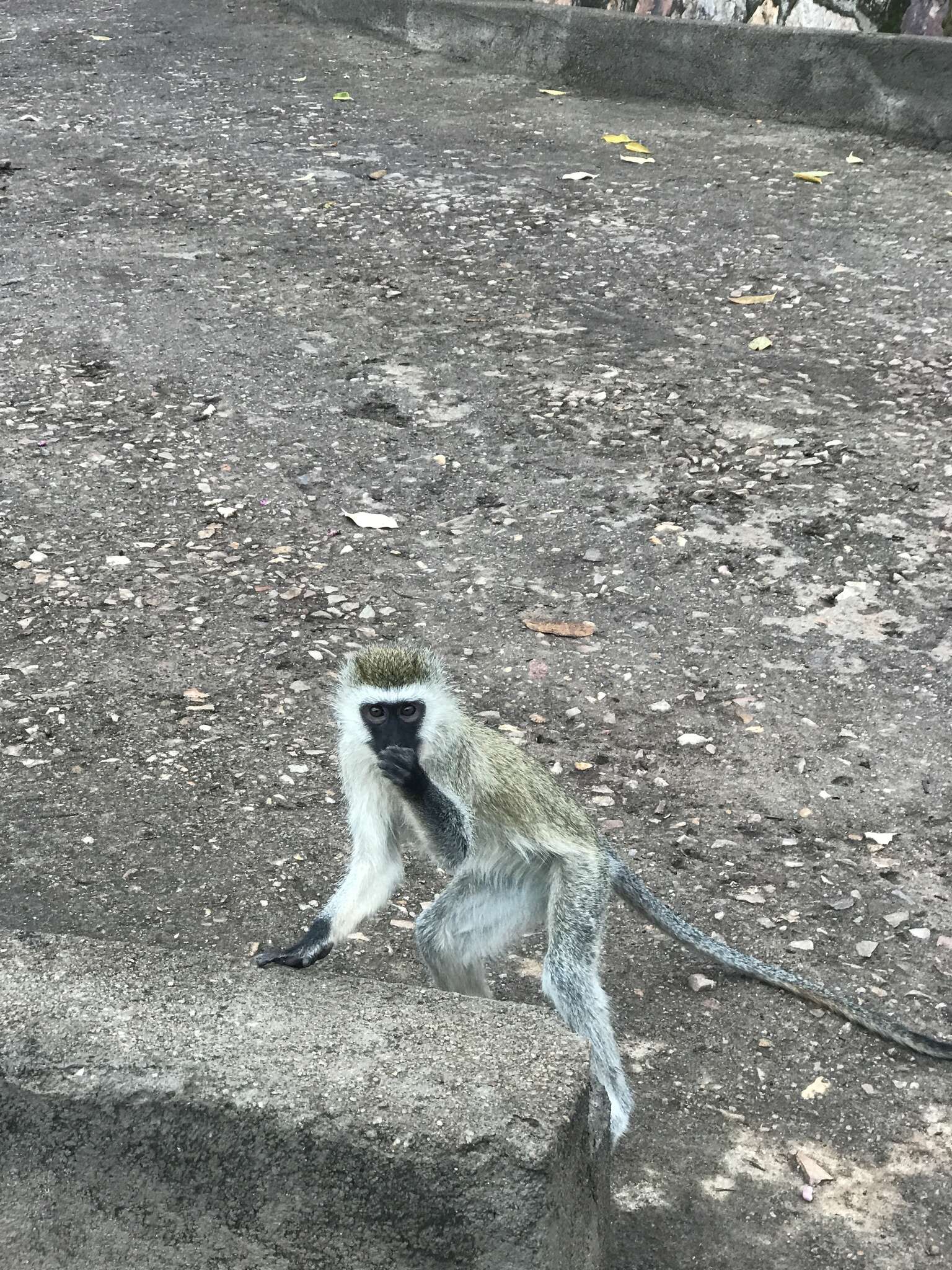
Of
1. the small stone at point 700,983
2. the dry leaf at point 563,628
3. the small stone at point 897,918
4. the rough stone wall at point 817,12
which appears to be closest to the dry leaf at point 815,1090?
the small stone at point 700,983

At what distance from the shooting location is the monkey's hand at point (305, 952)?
10.1 ft

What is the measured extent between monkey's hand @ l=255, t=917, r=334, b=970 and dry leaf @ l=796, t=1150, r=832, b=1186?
123 centimetres

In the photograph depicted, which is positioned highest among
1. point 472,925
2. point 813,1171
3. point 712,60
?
point 712,60

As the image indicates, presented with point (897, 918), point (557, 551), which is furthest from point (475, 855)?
point (557, 551)

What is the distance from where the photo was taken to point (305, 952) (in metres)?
3.14

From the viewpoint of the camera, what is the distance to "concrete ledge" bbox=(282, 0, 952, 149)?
9.09 m

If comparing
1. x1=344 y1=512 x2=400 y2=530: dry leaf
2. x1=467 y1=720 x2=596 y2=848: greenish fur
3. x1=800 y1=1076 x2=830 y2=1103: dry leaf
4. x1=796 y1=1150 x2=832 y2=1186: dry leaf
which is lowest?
x1=796 y1=1150 x2=832 y2=1186: dry leaf

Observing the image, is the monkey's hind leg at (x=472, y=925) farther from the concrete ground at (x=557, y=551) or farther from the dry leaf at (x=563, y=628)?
the dry leaf at (x=563, y=628)

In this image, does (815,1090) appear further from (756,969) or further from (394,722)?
(394,722)

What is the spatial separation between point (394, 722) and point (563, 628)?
2095mm

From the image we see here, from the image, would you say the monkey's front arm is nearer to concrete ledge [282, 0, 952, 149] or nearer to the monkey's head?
the monkey's head

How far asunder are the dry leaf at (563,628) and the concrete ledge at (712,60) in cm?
559

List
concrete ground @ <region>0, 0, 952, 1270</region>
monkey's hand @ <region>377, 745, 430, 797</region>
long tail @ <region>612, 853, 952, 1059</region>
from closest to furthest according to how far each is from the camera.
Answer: monkey's hand @ <region>377, 745, 430, 797</region> → long tail @ <region>612, 853, 952, 1059</region> → concrete ground @ <region>0, 0, 952, 1270</region>

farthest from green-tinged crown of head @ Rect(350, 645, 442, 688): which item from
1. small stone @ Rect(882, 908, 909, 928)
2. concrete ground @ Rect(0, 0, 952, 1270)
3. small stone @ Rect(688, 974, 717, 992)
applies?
small stone @ Rect(882, 908, 909, 928)
